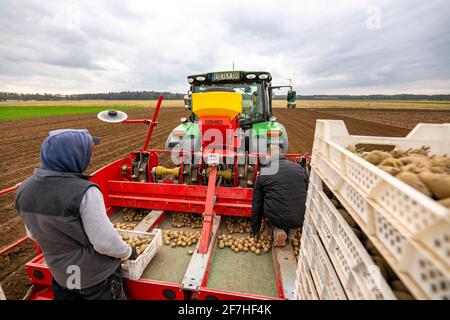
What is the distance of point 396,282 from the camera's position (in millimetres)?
1037

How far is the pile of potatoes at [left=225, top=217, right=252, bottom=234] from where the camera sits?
143 inches

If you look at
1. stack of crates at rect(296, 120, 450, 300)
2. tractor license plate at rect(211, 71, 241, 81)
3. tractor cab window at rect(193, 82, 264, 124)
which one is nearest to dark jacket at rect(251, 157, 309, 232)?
stack of crates at rect(296, 120, 450, 300)

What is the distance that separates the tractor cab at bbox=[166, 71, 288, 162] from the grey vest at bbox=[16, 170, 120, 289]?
3102 mm

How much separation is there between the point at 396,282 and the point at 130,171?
4.19 meters

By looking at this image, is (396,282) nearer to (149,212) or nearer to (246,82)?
(149,212)

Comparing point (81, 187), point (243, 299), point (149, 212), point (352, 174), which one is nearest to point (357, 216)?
point (352, 174)

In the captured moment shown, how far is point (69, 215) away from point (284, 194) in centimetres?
237

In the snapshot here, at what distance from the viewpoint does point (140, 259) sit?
241 cm

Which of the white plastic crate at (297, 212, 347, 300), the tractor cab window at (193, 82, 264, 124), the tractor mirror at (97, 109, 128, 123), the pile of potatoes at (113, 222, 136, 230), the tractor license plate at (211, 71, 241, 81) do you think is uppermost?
the tractor license plate at (211, 71, 241, 81)

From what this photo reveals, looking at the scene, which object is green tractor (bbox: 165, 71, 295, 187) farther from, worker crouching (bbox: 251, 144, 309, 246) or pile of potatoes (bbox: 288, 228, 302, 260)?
pile of potatoes (bbox: 288, 228, 302, 260)

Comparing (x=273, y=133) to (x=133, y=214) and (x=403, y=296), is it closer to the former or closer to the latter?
(x=133, y=214)

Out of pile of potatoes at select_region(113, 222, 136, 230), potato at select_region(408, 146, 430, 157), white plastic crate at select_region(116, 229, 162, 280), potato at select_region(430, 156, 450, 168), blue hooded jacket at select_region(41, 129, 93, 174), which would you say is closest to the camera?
potato at select_region(430, 156, 450, 168)

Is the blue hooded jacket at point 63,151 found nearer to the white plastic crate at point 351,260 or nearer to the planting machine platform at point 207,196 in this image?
the planting machine platform at point 207,196

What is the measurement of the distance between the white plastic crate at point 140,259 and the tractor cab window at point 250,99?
323cm
